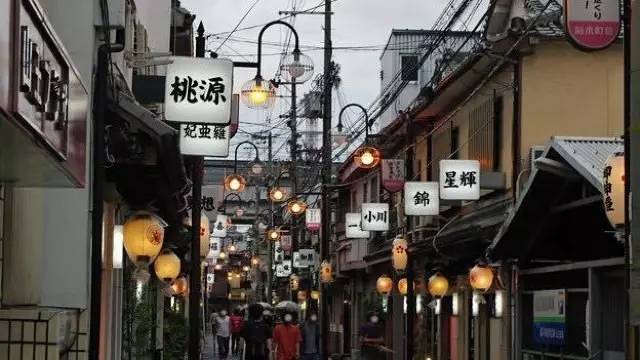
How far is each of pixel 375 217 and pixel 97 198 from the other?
20963mm

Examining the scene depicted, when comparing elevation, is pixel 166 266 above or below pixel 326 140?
below

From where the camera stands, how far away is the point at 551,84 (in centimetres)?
2138

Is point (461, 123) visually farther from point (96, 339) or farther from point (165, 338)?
point (96, 339)

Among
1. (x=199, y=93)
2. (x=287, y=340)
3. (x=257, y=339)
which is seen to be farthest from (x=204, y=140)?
(x=257, y=339)

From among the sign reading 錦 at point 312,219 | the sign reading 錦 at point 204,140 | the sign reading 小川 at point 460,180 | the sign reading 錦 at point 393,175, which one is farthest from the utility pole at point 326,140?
the sign reading 錦 at point 204,140

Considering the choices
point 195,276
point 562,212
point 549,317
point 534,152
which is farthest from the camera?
point 534,152

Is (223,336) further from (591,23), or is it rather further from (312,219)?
(591,23)

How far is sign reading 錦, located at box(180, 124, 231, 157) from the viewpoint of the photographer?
1650 cm

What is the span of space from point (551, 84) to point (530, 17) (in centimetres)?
155

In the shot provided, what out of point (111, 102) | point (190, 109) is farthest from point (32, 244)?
point (190, 109)

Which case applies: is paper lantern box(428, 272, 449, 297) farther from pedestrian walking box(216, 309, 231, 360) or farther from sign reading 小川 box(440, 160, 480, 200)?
pedestrian walking box(216, 309, 231, 360)

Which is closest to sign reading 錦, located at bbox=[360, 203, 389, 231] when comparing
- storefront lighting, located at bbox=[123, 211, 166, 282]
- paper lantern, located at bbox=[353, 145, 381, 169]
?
paper lantern, located at bbox=[353, 145, 381, 169]

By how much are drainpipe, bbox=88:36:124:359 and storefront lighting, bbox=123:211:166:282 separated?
3.63m

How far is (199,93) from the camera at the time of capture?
573 inches
